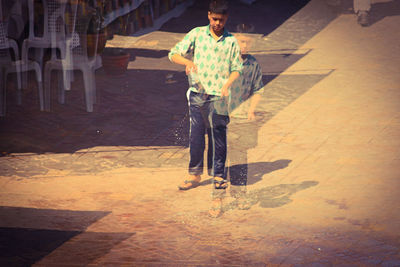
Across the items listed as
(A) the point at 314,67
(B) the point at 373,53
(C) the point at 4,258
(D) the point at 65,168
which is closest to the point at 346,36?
(B) the point at 373,53

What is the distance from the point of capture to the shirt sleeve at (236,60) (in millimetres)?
6695

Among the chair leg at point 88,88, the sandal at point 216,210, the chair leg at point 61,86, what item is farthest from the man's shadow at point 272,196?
the chair leg at point 61,86

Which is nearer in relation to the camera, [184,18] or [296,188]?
[296,188]

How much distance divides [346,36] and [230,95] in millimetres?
8749

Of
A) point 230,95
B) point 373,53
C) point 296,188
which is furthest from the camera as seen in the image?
point 373,53

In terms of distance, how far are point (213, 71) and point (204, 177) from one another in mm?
1487

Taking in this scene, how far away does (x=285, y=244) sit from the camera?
19.6 ft

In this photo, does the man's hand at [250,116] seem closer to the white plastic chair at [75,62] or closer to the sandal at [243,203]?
the sandal at [243,203]

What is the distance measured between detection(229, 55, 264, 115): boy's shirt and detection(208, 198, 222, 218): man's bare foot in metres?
0.86

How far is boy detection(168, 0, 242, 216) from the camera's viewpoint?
661 centimetres

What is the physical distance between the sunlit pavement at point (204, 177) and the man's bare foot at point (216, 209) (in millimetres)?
68

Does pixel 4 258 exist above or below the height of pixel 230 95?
below

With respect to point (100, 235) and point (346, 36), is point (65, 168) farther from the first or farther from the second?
point (346, 36)

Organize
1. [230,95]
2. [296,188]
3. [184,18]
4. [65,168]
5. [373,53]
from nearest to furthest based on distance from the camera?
[230,95] < [296,188] < [65,168] < [373,53] < [184,18]
